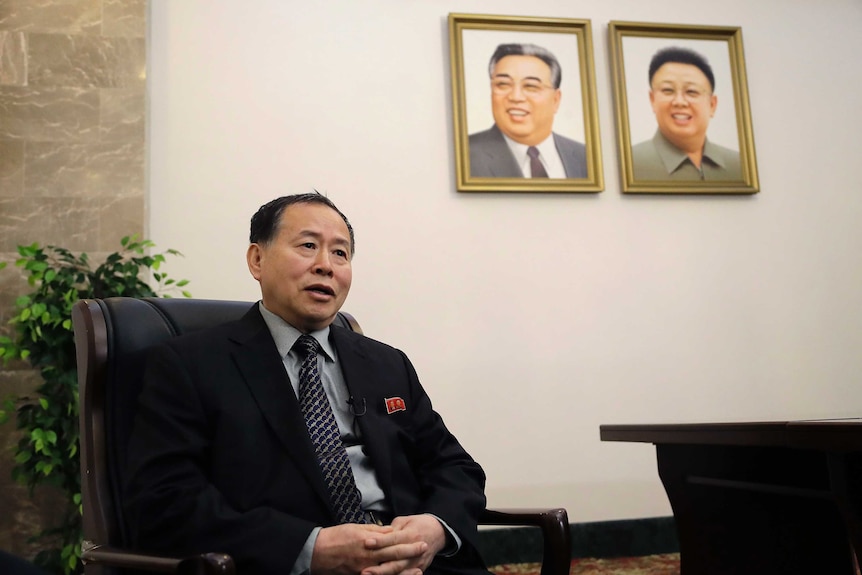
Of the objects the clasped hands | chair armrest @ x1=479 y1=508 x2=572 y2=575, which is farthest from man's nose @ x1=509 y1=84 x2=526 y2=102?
the clasped hands

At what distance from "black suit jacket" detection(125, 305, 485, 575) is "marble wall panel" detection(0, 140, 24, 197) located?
2436 mm

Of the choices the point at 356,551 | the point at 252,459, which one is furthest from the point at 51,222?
the point at 356,551

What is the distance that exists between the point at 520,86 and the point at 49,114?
2.48m

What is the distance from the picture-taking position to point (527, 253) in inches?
165

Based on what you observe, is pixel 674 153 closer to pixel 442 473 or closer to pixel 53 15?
pixel 442 473

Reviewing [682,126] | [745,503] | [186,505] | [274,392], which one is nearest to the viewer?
[186,505]

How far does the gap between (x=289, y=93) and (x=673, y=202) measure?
2244 mm

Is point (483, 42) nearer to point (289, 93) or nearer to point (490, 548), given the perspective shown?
point (289, 93)

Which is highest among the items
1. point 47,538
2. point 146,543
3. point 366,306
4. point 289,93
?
point 289,93

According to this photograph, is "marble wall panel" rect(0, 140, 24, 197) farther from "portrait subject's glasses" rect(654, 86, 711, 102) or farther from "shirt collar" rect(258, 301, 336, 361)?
"portrait subject's glasses" rect(654, 86, 711, 102)

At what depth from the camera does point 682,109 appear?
4.44 meters

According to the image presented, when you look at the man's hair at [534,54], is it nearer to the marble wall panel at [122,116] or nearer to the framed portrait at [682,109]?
the framed portrait at [682,109]

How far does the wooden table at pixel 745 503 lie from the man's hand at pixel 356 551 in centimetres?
91

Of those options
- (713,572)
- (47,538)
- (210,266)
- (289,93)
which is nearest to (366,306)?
(210,266)
